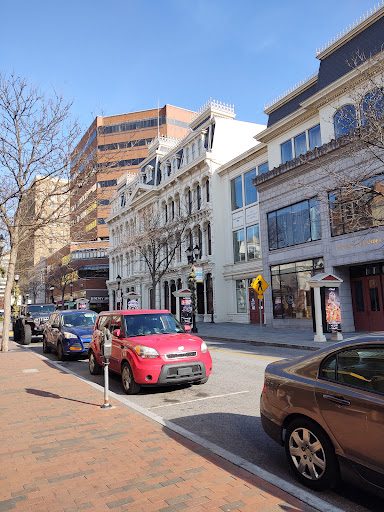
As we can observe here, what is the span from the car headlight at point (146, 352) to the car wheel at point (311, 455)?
375cm

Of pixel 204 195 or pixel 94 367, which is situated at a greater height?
pixel 204 195

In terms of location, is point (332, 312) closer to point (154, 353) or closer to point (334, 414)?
→ point (154, 353)

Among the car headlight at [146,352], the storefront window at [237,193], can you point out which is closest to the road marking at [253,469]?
the car headlight at [146,352]

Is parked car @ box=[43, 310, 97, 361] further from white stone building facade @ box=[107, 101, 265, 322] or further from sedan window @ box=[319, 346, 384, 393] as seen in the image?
white stone building facade @ box=[107, 101, 265, 322]

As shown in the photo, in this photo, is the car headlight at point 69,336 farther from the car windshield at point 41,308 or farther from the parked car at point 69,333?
the car windshield at point 41,308

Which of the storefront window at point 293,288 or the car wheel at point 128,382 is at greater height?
the storefront window at point 293,288

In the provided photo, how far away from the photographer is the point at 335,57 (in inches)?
813

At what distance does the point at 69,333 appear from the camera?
42.1ft

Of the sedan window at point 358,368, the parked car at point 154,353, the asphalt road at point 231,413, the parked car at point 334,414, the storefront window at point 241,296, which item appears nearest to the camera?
the parked car at point 334,414

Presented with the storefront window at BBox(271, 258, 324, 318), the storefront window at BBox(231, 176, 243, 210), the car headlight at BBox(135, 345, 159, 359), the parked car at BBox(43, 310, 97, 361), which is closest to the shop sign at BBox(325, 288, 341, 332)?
the storefront window at BBox(271, 258, 324, 318)

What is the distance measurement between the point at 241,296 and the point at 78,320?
64.4ft

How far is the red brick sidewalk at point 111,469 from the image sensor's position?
3377 millimetres

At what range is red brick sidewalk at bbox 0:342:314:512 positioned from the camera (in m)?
3.38

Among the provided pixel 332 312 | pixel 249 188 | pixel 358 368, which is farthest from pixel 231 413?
pixel 249 188
